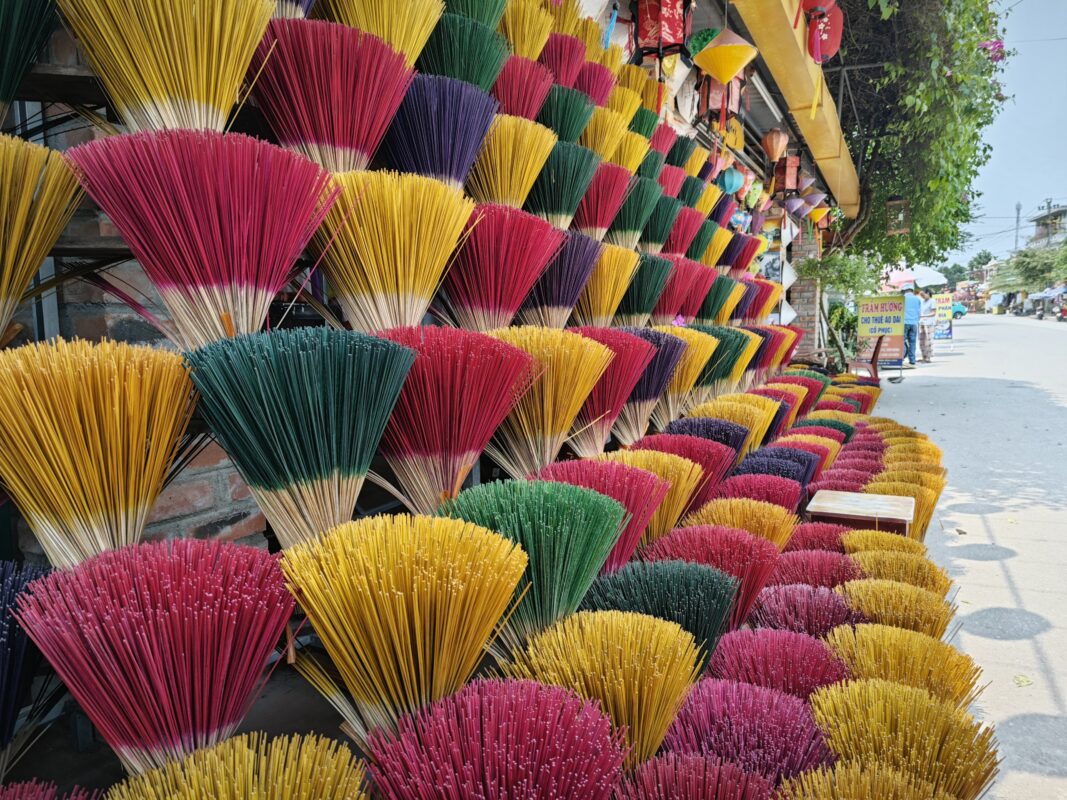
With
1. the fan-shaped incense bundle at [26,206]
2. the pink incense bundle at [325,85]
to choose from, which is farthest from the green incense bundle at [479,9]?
the fan-shaped incense bundle at [26,206]

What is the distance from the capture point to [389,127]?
31.4 inches

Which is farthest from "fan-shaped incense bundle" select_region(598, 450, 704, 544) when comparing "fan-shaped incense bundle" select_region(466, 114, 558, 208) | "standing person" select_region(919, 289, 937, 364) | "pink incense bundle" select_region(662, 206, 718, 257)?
"standing person" select_region(919, 289, 937, 364)

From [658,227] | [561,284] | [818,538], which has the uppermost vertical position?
[658,227]

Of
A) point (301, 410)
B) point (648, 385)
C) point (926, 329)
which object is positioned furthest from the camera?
point (926, 329)

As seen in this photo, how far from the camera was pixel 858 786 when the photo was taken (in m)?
0.47

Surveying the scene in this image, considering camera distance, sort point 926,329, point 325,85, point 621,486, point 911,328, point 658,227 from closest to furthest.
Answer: point 325,85, point 621,486, point 658,227, point 911,328, point 926,329

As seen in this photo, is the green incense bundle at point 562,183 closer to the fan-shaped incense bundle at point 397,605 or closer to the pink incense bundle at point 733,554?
the pink incense bundle at point 733,554

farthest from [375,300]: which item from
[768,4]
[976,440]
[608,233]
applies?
Answer: [976,440]

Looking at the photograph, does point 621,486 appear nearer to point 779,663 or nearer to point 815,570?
point 779,663

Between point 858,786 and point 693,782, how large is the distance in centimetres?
11

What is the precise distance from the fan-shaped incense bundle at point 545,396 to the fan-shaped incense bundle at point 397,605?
0.31 meters

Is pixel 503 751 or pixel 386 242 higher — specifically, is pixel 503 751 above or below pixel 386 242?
below

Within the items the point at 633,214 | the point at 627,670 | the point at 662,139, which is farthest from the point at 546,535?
the point at 662,139

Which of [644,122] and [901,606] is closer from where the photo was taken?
[901,606]
